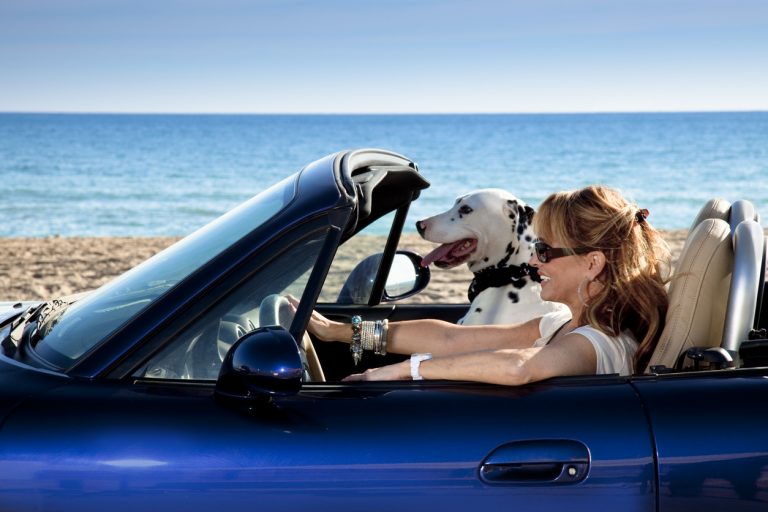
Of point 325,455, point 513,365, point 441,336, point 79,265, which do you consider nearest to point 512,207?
point 441,336

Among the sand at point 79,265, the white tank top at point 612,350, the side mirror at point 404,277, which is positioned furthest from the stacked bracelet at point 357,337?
the sand at point 79,265

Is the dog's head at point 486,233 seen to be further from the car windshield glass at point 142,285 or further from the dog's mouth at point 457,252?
the car windshield glass at point 142,285

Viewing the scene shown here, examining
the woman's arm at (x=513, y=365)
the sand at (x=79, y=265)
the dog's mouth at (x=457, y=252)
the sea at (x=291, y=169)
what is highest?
the sea at (x=291, y=169)

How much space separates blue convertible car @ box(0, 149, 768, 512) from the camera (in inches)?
84.8

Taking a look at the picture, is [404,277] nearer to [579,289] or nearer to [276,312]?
[579,289]

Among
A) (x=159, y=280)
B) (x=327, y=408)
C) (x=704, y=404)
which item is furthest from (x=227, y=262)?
(x=704, y=404)

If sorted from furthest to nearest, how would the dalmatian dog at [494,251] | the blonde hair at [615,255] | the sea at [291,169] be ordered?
the sea at [291,169]
the dalmatian dog at [494,251]
the blonde hair at [615,255]

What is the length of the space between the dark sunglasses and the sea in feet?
2.90

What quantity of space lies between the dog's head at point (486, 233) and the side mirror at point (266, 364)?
2137 mm

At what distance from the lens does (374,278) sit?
4.19 m

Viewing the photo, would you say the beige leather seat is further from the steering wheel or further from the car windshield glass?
the car windshield glass

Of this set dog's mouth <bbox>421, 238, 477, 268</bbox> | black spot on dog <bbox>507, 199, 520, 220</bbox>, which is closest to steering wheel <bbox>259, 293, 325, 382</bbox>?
dog's mouth <bbox>421, 238, 477, 268</bbox>

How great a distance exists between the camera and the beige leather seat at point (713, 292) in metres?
2.64

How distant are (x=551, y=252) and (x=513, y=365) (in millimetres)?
519
